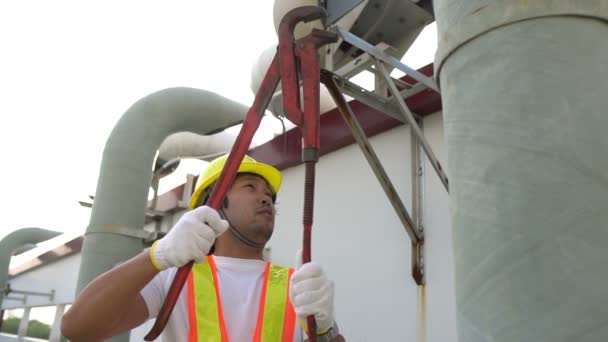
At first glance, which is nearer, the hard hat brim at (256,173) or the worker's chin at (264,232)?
the worker's chin at (264,232)

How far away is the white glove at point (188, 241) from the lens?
4.78 ft

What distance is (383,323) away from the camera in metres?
3.00

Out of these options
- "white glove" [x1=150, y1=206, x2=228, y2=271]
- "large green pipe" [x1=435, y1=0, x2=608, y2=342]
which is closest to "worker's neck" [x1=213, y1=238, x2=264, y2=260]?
"white glove" [x1=150, y1=206, x2=228, y2=271]

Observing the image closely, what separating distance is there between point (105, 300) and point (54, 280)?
10371 millimetres

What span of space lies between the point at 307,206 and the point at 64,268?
10.1 meters

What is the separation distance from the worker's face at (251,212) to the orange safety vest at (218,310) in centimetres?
20

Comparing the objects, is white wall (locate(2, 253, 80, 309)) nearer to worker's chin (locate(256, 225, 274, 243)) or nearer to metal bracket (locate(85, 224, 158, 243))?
metal bracket (locate(85, 224, 158, 243))

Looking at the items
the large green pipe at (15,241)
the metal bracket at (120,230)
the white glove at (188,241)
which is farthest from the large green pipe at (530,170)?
the large green pipe at (15,241)

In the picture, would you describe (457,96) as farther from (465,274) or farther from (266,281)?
(266,281)

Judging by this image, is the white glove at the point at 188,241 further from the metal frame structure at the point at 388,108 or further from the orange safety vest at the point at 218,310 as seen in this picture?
the metal frame structure at the point at 388,108

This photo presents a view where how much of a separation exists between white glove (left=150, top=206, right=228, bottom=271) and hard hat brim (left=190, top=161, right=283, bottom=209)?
2.78ft

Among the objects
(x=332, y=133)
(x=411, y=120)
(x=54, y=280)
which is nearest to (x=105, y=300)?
(x=411, y=120)

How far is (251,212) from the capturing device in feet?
7.10

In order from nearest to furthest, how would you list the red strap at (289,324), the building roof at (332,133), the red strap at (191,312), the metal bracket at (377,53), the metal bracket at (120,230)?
1. the red strap at (191,312)
2. the red strap at (289,324)
3. the metal bracket at (377,53)
4. the building roof at (332,133)
5. the metal bracket at (120,230)
